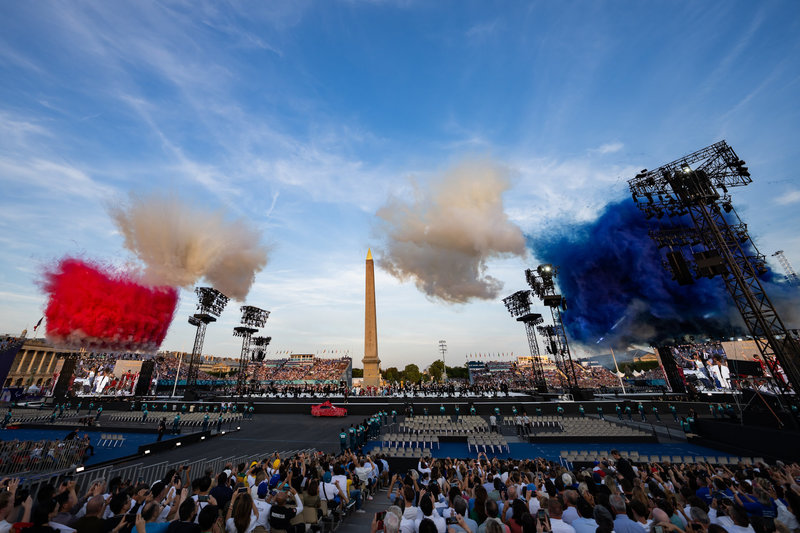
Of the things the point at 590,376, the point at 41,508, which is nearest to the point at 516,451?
the point at 41,508

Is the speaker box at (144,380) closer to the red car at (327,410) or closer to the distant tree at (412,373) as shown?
the red car at (327,410)

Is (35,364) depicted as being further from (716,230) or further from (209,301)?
(716,230)

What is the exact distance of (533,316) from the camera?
139ft

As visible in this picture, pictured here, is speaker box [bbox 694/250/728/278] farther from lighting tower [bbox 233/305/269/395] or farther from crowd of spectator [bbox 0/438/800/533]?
lighting tower [bbox 233/305/269/395]

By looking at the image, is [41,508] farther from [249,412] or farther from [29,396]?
[29,396]

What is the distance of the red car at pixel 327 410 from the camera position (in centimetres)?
2844

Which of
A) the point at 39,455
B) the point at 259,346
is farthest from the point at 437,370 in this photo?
the point at 39,455

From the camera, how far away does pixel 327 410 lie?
1128 inches

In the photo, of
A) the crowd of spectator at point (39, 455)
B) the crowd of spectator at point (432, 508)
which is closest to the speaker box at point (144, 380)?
the crowd of spectator at point (39, 455)

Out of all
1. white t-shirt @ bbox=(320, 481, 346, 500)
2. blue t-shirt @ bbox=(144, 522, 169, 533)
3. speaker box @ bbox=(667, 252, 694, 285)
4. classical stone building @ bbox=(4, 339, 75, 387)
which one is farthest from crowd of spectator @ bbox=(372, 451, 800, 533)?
classical stone building @ bbox=(4, 339, 75, 387)

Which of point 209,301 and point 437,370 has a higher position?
point 209,301

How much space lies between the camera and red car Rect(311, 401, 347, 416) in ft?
93.3

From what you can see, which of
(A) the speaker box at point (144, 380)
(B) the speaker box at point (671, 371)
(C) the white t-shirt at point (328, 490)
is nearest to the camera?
(C) the white t-shirt at point (328, 490)

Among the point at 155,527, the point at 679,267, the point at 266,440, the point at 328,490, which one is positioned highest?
the point at 679,267
